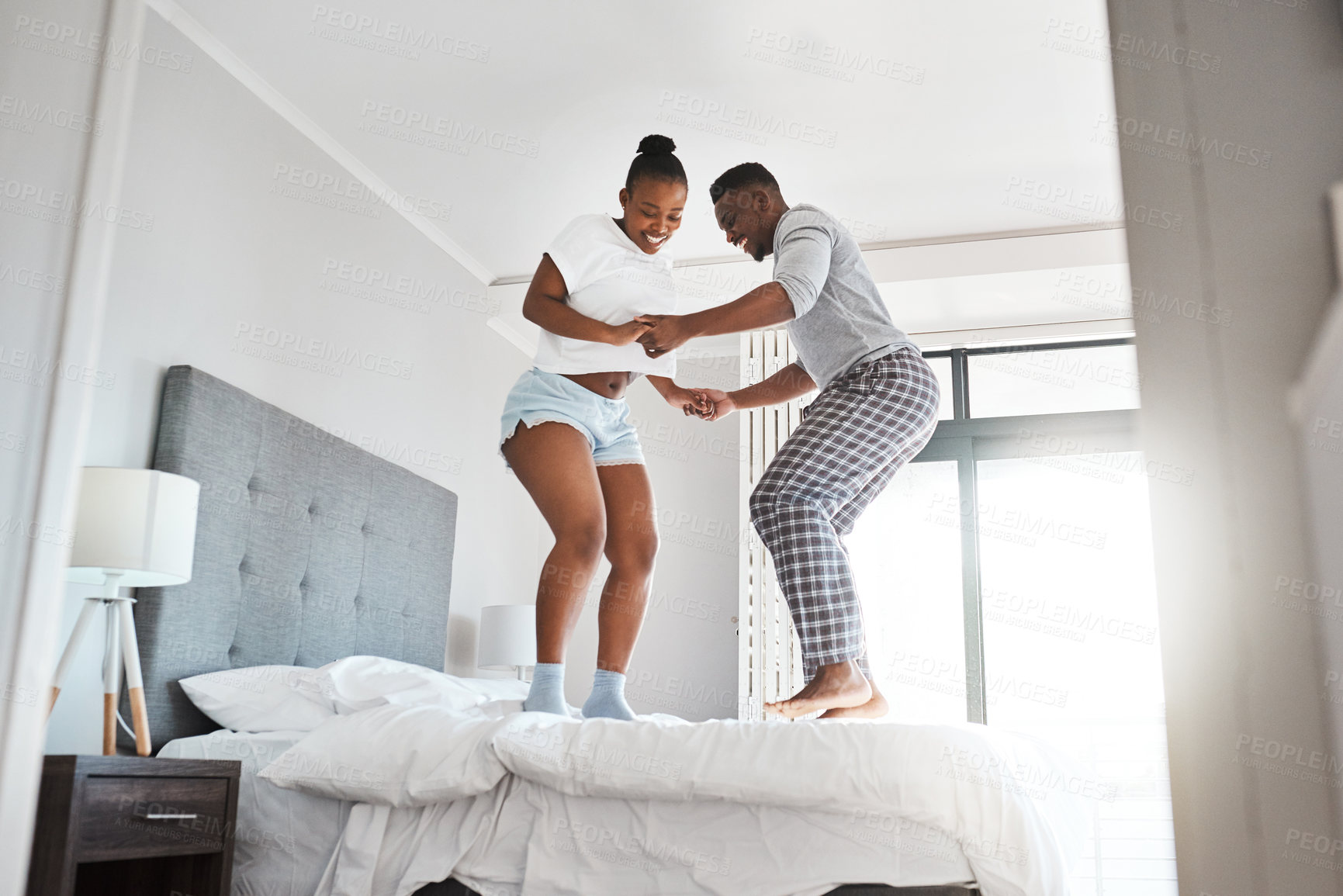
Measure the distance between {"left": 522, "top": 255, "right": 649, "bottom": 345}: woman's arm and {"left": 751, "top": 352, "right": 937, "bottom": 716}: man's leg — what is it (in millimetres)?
457

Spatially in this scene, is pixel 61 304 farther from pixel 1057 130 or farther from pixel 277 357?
pixel 1057 130

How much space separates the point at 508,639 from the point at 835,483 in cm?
218

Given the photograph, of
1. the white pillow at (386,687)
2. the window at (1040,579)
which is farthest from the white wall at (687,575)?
the white pillow at (386,687)

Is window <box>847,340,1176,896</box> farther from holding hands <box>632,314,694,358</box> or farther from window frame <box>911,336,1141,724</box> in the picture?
holding hands <box>632,314,694,358</box>

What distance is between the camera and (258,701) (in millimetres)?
2600

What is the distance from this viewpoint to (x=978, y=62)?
10.6 ft

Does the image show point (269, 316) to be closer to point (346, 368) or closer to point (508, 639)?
point (346, 368)

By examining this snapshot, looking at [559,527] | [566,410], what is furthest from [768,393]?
[559,527]

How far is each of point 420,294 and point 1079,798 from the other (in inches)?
125

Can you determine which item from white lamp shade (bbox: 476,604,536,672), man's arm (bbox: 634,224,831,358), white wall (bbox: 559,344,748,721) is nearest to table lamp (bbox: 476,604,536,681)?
white lamp shade (bbox: 476,604,536,672)

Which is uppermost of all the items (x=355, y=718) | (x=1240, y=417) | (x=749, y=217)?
(x=749, y=217)

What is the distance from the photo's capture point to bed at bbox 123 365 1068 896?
1.66m

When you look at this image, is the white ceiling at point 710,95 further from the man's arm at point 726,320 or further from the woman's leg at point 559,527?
the woman's leg at point 559,527

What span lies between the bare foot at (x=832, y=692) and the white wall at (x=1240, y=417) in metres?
1.70
